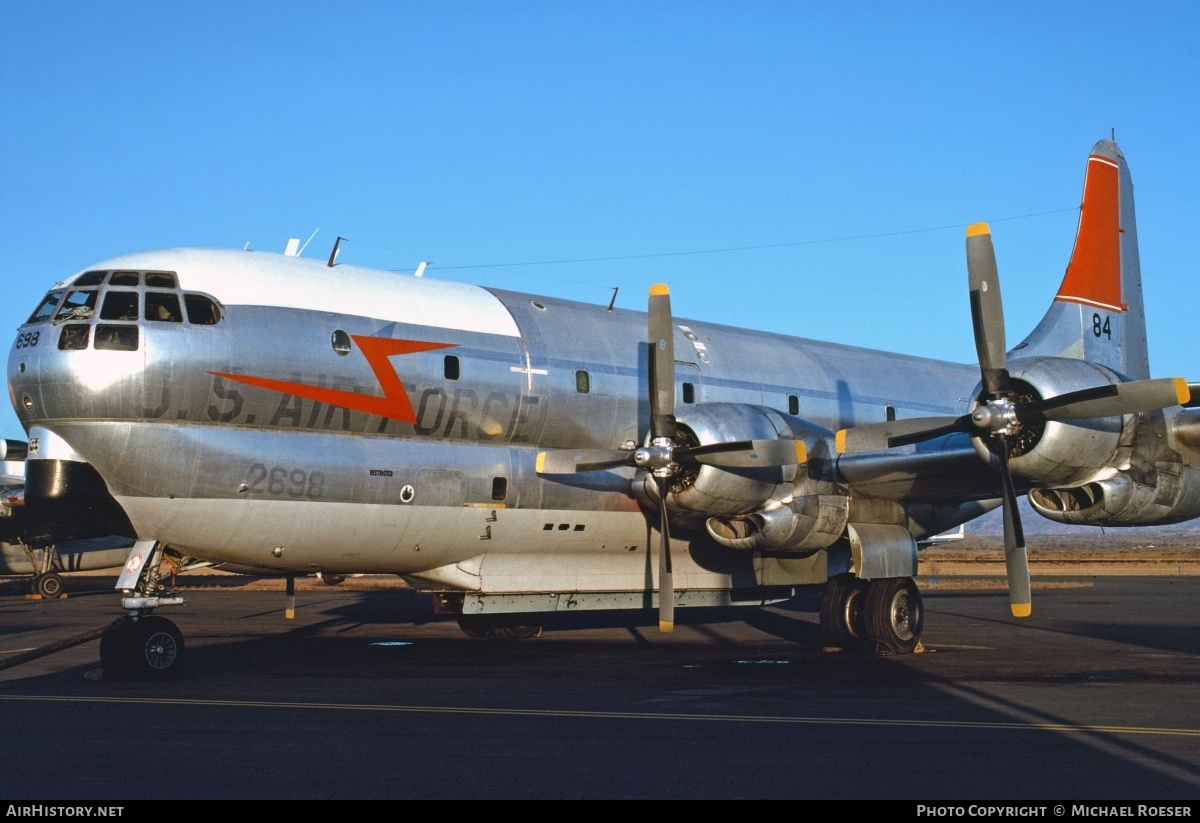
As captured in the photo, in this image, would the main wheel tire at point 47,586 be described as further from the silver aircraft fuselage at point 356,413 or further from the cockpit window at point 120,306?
the cockpit window at point 120,306

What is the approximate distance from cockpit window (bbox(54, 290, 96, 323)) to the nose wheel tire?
368 centimetres

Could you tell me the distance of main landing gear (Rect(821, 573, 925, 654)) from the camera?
17000 mm

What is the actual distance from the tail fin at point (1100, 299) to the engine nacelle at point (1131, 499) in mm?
3739

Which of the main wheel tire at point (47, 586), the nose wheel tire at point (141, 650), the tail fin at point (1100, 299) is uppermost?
the tail fin at point (1100, 299)

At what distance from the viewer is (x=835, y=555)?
18469mm

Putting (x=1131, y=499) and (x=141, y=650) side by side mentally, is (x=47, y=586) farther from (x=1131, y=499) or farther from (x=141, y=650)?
(x=1131, y=499)

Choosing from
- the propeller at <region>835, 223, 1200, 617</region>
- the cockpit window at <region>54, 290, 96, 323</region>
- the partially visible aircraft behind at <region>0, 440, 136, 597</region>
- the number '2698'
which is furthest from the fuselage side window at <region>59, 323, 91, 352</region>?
the partially visible aircraft behind at <region>0, 440, 136, 597</region>

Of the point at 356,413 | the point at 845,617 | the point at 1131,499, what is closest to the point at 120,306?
the point at 356,413

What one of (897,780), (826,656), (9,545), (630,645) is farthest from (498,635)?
(9,545)

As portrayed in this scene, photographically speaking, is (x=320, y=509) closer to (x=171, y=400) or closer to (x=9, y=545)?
(x=171, y=400)

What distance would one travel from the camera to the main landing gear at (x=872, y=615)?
17000mm

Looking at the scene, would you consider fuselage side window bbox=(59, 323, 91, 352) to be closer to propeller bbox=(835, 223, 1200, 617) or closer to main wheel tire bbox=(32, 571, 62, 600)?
propeller bbox=(835, 223, 1200, 617)

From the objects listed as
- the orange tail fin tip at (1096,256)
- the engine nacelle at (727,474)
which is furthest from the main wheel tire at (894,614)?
the orange tail fin tip at (1096,256)

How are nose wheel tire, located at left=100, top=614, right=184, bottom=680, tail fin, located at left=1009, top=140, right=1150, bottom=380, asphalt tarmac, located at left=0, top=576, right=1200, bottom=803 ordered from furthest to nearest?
tail fin, located at left=1009, top=140, right=1150, bottom=380 < nose wheel tire, located at left=100, top=614, right=184, bottom=680 < asphalt tarmac, located at left=0, top=576, right=1200, bottom=803
